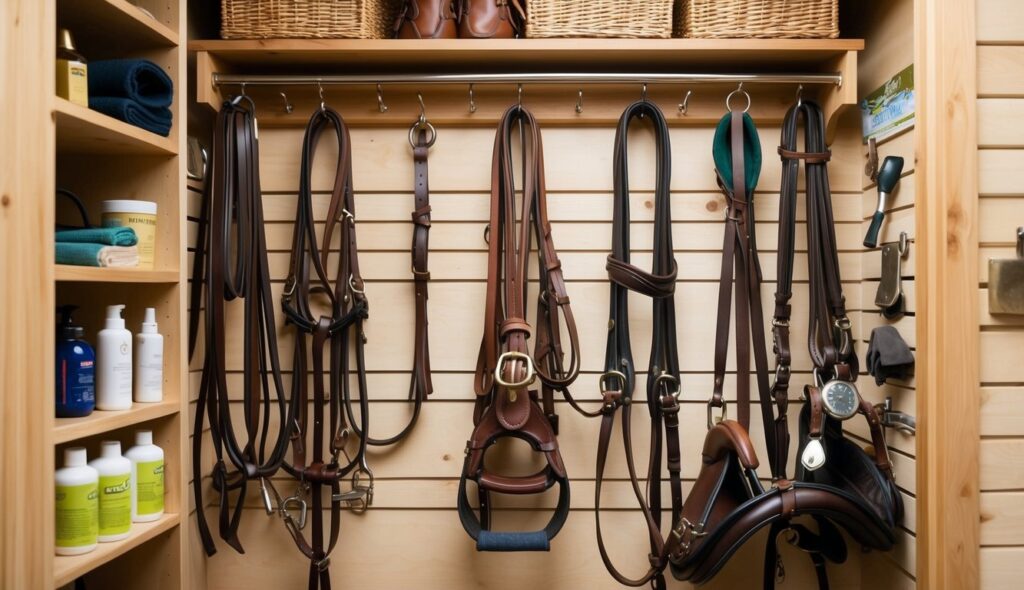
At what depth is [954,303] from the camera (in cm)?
150

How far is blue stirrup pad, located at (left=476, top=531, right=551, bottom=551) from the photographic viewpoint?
173cm


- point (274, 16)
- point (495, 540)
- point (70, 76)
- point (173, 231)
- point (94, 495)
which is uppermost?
point (274, 16)

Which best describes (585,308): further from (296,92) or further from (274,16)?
(274,16)

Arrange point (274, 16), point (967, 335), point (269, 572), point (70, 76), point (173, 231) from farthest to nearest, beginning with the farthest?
point (269, 572) → point (274, 16) → point (173, 231) → point (967, 335) → point (70, 76)

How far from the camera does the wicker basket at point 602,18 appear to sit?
182cm

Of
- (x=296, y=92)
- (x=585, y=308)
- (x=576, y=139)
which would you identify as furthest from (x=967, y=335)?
(x=296, y=92)

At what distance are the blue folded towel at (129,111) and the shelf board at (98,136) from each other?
0.07ft

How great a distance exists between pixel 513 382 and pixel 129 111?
43.3 inches

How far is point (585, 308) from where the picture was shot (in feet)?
6.55

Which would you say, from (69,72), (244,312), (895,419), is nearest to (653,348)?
(895,419)

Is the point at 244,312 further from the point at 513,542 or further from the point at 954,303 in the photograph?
the point at 954,303

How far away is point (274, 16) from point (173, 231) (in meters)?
0.64

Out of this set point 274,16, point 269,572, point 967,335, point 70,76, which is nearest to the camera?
point 70,76

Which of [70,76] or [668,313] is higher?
[70,76]
